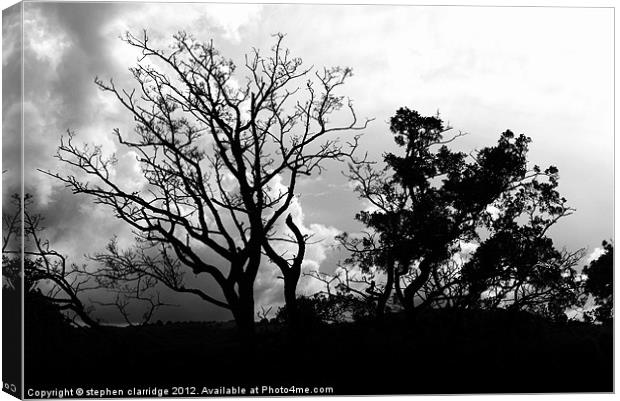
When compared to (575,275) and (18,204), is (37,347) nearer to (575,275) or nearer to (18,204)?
(18,204)

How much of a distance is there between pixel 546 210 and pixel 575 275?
Result: 3.17 ft

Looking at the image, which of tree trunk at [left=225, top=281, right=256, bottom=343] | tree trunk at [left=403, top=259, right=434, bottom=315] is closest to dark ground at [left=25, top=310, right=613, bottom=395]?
tree trunk at [left=225, top=281, right=256, bottom=343]

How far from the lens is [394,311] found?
10.2 meters

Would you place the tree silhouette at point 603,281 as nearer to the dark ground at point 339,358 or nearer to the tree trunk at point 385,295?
the dark ground at point 339,358

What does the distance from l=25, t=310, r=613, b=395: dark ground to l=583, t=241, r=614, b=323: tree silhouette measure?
24 centimetres

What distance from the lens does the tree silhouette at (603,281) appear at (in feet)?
31.2

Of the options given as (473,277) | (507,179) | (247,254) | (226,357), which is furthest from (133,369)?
(507,179)

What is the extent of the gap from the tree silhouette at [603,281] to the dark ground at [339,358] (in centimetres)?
24

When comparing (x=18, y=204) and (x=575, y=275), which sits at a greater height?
(x=18, y=204)

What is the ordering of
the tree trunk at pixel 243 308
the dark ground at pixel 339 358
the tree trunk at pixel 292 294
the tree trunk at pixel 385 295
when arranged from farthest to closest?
the tree trunk at pixel 385 295 < the tree trunk at pixel 292 294 < the tree trunk at pixel 243 308 < the dark ground at pixel 339 358

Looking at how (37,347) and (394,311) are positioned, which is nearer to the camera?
(37,347)

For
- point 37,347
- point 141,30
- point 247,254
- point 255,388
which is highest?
point 141,30

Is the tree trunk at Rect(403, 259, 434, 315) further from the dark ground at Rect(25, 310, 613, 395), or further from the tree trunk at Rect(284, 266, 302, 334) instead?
the tree trunk at Rect(284, 266, 302, 334)

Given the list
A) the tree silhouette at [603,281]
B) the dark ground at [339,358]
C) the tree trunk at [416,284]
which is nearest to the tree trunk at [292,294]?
the dark ground at [339,358]
